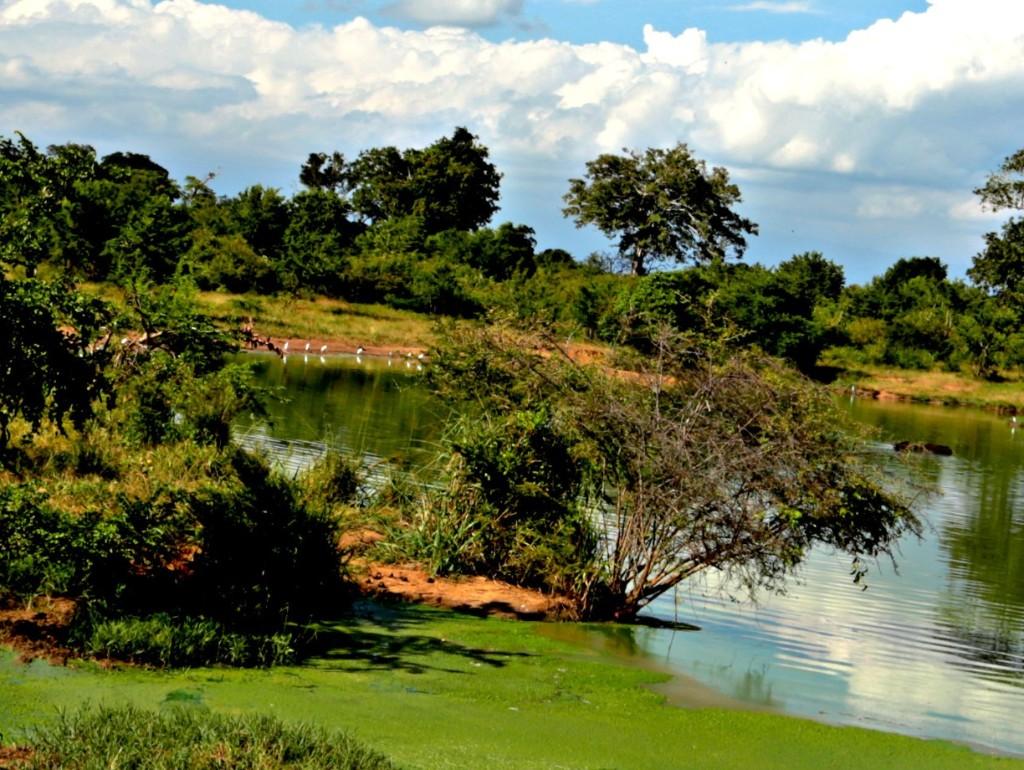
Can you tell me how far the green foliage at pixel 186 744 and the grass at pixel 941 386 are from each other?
190ft

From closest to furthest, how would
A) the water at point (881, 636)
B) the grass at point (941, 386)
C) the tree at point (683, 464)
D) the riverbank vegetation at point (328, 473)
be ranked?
1. the riverbank vegetation at point (328, 473)
2. the water at point (881, 636)
3. the tree at point (683, 464)
4. the grass at point (941, 386)

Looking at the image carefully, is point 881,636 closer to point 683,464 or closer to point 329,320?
point 683,464

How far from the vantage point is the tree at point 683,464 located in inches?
535

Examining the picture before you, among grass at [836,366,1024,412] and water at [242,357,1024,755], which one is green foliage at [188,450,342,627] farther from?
grass at [836,366,1024,412]

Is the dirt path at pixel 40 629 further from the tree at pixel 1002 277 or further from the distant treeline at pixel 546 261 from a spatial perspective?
the tree at pixel 1002 277

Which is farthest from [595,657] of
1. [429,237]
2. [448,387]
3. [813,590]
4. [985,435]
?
[429,237]

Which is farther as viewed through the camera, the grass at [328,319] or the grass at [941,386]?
the grass at [941,386]

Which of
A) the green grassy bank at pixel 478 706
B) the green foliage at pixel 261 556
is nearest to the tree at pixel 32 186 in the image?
the green foliage at pixel 261 556

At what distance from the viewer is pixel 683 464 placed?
45.1ft

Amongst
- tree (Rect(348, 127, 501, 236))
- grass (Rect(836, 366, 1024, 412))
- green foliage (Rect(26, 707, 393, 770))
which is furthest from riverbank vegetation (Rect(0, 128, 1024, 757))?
tree (Rect(348, 127, 501, 236))

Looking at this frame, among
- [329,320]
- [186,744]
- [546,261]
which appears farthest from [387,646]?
[546,261]

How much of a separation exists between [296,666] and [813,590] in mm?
9552

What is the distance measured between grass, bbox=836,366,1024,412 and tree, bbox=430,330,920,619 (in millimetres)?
50087

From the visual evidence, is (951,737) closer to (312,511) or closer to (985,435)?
(312,511)
